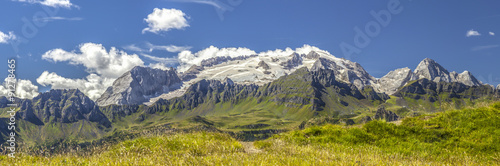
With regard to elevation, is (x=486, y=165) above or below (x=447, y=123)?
below

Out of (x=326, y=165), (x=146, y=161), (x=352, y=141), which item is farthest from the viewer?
(x=352, y=141)

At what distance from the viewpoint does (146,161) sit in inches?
286

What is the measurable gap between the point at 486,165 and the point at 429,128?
5476 millimetres

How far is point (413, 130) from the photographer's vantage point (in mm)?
12797

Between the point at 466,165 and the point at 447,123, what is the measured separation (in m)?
6.87

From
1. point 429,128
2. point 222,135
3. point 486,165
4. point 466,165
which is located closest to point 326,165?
point 466,165

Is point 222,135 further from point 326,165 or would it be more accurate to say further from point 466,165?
point 466,165

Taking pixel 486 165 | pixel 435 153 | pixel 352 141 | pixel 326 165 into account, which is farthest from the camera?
pixel 352 141

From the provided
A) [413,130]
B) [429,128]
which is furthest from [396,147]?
[429,128]

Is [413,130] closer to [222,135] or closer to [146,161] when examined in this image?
[222,135]

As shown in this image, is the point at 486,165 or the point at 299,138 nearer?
the point at 486,165

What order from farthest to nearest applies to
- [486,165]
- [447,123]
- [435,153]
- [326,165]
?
[447,123] → [435,153] → [486,165] → [326,165]

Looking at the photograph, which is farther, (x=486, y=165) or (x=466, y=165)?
(x=486, y=165)

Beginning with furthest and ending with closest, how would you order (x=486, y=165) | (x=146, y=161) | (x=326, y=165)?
(x=486, y=165) → (x=146, y=161) → (x=326, y=165)
